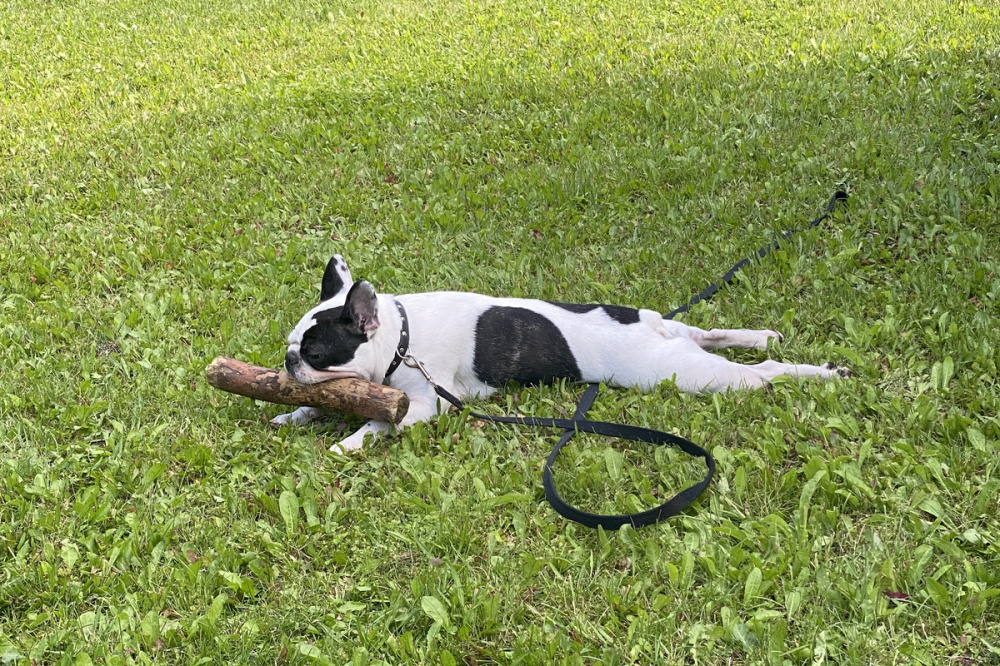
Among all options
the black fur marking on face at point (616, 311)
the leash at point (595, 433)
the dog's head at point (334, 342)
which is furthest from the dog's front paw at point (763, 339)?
the dog's head at point (334, 342)

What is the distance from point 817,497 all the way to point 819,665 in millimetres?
964

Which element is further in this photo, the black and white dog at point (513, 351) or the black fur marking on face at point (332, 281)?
the black fur marking on face at point (332, 281)

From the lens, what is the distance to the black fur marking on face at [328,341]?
448cm

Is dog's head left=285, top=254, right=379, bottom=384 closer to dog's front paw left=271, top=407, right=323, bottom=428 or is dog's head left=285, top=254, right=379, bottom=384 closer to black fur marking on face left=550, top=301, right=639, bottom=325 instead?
dog's front paw left=271, top=407, right=323, bottom=428

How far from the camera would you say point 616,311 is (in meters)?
4.93

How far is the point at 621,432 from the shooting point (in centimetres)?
435

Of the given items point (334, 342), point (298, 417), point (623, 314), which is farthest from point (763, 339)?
point (298, 417)

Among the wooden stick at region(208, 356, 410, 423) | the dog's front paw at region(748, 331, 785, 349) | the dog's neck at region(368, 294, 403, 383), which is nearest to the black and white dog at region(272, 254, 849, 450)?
the dog's neck at region(368, 294, 403, 383)

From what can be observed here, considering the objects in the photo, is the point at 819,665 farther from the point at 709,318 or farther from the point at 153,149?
the point at 153,149

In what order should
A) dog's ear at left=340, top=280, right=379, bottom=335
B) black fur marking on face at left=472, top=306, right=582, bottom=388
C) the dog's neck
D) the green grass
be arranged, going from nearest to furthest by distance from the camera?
the green grass → dog's ear at left=340, top=280, right=379, bottom=335 → the dog's neck → black fur marking on face at left=472, top=306, right=582, bottom=388

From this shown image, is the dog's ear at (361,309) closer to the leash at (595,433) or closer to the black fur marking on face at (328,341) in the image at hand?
the black fur marking on face at (328,341)

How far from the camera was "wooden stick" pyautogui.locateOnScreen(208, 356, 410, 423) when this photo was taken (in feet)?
14.6

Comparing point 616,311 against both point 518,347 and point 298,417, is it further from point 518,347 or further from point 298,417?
point 298,417

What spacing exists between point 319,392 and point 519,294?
2.02m
